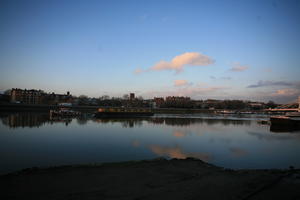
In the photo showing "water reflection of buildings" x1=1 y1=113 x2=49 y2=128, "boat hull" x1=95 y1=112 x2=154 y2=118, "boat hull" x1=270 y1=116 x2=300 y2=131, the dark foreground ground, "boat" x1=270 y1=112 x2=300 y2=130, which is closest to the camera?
the dark foreground ground

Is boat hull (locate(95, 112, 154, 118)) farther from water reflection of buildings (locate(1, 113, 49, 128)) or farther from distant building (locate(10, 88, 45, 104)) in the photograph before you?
distant building (locate(10, 88, 45, 104))

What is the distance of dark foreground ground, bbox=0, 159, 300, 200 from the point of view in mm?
7035

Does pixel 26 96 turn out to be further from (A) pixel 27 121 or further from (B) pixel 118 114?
(A) pixel 27 121

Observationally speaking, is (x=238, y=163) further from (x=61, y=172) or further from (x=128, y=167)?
(x=61, y=172)

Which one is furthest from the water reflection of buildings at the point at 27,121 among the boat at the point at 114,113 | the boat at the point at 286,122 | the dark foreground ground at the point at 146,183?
the boat at the point at 286,122

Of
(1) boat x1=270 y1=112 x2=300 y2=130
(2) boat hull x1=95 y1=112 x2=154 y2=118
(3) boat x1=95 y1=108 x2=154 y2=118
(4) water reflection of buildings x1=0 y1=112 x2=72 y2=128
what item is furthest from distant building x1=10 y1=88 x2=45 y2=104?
(1) boat x1=270 y1=112 x2=300 y2=130

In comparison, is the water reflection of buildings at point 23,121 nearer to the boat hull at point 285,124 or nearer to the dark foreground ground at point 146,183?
the dark foreground ground at point 146,183

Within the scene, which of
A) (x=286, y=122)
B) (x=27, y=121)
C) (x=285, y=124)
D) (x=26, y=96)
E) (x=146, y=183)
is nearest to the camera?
(x=146, y=183)

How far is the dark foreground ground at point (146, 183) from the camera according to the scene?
23.1 feet

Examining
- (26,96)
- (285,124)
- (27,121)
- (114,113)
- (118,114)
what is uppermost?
(26,96)

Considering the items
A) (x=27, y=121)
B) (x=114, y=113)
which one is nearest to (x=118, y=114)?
(x=114, y=113)

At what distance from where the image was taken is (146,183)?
8.36 meters

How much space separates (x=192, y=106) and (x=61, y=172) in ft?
567

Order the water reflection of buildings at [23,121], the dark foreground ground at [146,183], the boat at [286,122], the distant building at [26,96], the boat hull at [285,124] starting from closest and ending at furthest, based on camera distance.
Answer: the dark foreground ground at [146,183], the water reflection of buildings at [23,121], the boat hull at [285,124], the boat at [286,122], the distant building at [26,96]
